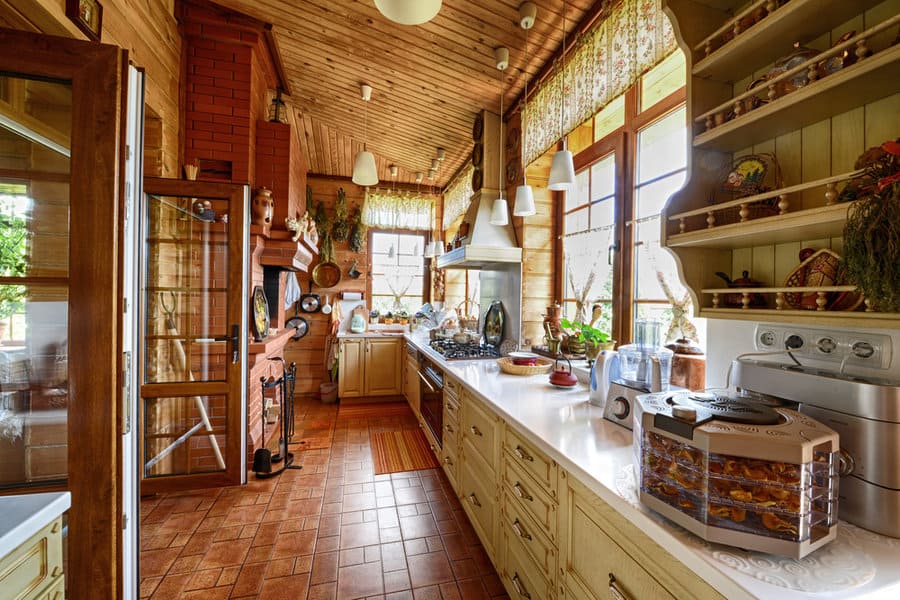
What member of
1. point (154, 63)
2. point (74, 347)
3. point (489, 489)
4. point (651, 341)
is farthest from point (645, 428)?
point (154, 63)

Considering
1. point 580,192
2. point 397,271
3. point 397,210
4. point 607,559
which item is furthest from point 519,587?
point 397,210

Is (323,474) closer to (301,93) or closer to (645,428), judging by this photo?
(645,428)

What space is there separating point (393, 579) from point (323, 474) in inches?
48.8

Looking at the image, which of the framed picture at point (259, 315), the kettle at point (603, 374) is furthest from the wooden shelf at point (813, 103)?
the framed picture at point (259, 315)

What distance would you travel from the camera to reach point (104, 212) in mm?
1144

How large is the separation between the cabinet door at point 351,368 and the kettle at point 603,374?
3363mm

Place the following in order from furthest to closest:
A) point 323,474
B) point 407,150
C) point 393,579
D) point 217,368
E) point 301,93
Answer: point 407,150, point 301,93, point 323,474, point 217,368, point 393,579

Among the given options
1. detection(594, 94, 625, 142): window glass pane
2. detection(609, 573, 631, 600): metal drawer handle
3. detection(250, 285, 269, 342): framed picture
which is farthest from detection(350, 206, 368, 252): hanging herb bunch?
detection(609, 573, 631, 600): metal drawer handle

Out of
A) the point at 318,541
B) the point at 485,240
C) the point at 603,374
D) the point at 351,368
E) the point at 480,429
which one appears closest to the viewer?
the point at 603,374

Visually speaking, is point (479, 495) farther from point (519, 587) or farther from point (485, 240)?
point (485, 240)

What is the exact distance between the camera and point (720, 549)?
0.69 metres

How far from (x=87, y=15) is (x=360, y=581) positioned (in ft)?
9.52

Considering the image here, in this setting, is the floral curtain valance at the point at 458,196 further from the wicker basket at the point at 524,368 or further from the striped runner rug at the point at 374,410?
the striped runner rug at the point at 374,410

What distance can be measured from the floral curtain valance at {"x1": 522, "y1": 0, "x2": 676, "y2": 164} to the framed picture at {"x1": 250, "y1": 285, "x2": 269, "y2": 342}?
238 centimetres
